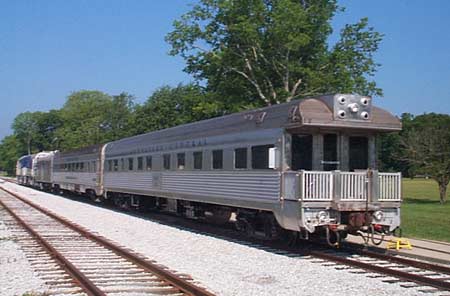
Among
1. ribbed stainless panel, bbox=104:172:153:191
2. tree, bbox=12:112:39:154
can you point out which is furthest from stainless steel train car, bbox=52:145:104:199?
tree, bbox=12:112:39:154

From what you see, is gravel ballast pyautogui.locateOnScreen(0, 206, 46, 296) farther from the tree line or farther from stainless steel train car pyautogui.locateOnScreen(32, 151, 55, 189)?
stainless steel train car pyautogui.locateOnScreen(32, 151, 55, 189)

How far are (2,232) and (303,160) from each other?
9.30 metres

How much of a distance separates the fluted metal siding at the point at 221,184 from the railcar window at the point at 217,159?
17 centimetres

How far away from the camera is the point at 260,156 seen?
14.2m

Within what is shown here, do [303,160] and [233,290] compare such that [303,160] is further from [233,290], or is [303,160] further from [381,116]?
[233,290]

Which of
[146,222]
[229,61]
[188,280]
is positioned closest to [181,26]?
[229,61]

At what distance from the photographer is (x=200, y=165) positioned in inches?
695

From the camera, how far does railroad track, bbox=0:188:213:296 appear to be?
9078 mm

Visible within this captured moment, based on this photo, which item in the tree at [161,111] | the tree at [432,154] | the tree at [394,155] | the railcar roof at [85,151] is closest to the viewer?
the tree at [394,155]

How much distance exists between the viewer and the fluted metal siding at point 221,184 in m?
13.8

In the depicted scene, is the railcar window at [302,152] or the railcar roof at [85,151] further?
the railcar roof at [85,151]

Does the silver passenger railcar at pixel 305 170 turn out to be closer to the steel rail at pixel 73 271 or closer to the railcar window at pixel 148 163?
the steel rail at pixel 73 271

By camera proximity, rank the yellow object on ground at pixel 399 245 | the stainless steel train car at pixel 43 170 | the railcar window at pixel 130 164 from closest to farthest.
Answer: the yellow object on ground at pixel 399 245 → the railcar window at pixel 130 164 → the stainless steel train car at pixel 43 170

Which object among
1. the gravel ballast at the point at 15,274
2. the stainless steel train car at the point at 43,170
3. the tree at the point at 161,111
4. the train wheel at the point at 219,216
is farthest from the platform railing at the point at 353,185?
the tree at the point at 161,111
